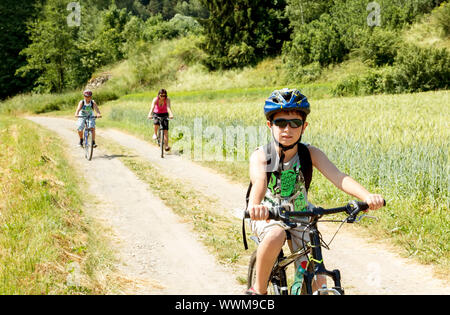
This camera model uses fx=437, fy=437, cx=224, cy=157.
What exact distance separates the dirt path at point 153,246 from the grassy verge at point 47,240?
334 mm

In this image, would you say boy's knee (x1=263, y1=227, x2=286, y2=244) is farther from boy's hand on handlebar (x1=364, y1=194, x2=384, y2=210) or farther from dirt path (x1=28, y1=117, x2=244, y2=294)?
dirt path (x1=28, y1=117, x2=244, y2=294)

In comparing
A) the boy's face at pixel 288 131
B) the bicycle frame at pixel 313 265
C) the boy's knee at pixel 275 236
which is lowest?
the bicycle frame at pixel 313 265

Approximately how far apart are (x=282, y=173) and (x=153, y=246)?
3.34 m

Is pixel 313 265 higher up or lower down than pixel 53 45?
lower down

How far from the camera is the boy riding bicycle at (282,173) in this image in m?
3.13

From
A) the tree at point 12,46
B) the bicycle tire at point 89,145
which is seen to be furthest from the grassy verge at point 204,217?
the tree at point 12,46

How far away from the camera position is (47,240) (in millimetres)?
5207

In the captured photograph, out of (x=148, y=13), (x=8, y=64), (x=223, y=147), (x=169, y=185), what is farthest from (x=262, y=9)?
(x=148, y=13)

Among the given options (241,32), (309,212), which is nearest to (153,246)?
(309,212)

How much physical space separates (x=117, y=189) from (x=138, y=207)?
1.59 metres

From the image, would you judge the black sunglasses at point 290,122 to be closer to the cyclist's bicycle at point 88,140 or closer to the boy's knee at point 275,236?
the boy's knee at point 275,236

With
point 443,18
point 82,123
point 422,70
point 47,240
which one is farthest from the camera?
point 443,18

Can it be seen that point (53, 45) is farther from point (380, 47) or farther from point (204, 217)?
point (204, 217)

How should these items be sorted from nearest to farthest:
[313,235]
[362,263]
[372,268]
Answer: [313,235] → [372,268] → [362,263]
